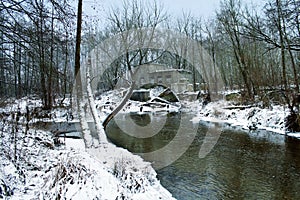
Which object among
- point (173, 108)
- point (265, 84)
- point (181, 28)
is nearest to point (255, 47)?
point (265, 84)

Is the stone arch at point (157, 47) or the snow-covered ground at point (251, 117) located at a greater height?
the stone arch at point (157, 47)

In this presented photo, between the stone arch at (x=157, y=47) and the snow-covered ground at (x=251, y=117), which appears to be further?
the stone arch at (x=157, y=47)

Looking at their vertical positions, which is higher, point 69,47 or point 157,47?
point 157,47

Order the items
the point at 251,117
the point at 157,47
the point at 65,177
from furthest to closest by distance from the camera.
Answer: the point at 157,47
the point at 251,117
the point at 65,177

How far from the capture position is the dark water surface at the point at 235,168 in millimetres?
5992

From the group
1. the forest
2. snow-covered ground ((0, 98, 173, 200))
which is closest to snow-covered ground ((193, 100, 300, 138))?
the forest

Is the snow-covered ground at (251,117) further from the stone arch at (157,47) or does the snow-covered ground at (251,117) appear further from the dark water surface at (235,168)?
the stone arch at (157,47)

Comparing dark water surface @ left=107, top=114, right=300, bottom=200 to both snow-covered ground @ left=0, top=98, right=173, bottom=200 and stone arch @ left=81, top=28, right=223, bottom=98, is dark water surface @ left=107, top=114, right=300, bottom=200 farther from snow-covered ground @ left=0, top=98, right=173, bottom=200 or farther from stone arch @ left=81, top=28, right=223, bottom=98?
stone arch @ left=81, top=28, right=223, bottom=98

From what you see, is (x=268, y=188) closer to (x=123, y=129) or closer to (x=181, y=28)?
(x=123, y=129)

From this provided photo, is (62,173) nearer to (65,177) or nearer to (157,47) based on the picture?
(65,177)

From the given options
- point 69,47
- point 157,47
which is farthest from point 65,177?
point 157,47

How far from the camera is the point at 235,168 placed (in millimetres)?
7652

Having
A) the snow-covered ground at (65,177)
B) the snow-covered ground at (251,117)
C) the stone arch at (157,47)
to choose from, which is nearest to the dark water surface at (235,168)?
the snow-covered ground at (65,177)

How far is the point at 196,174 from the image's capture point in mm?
7184
